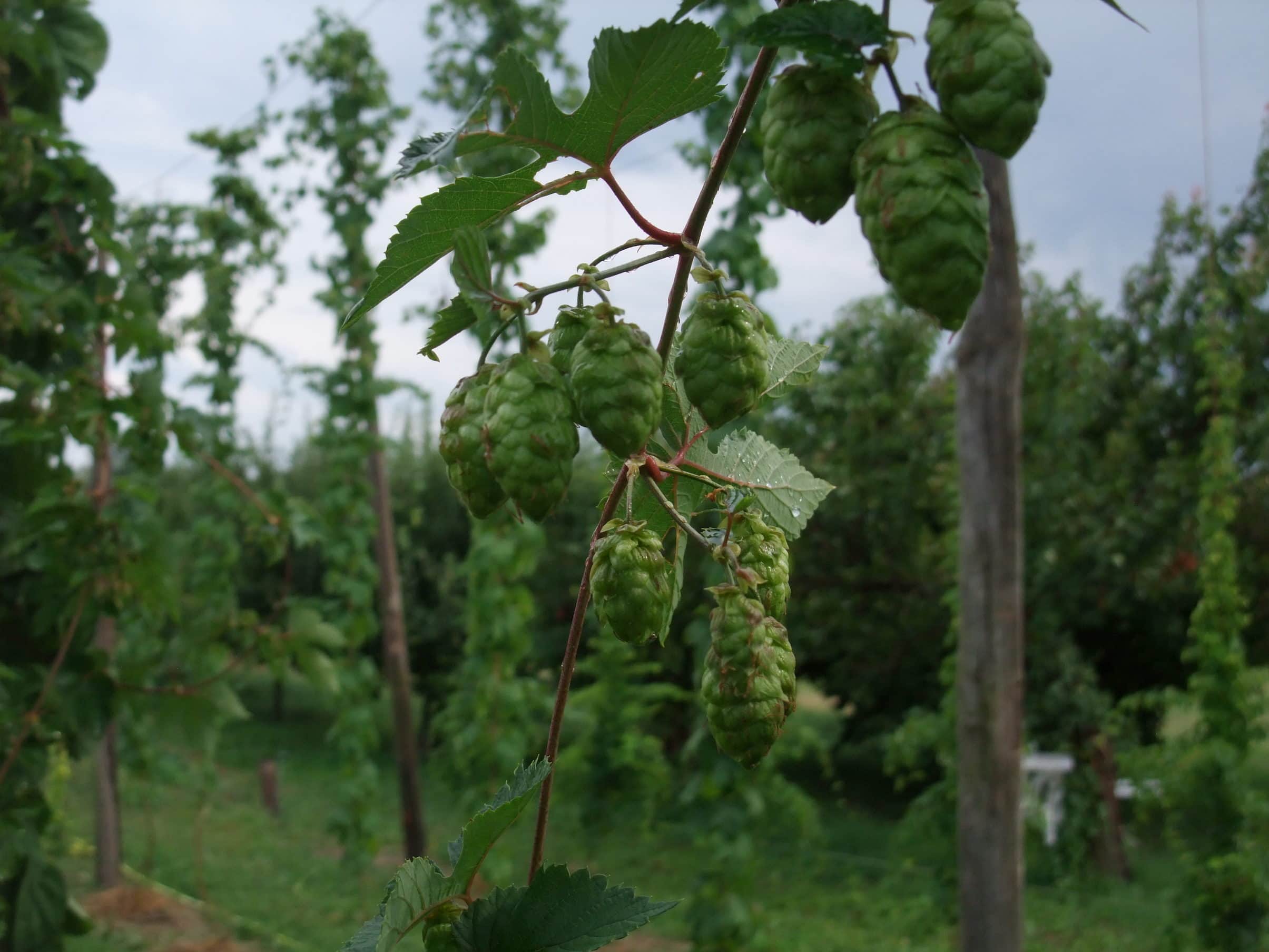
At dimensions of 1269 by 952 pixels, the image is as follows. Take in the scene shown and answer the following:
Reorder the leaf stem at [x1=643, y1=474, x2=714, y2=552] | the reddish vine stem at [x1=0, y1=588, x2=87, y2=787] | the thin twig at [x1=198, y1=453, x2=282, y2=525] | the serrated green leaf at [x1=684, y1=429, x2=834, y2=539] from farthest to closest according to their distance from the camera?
the thin twig at [x1=198, y1=453, x2=282, y2=525], the reddish vine stem at [x1=0, y1=588, x2=87, y2=787], the serrated green leaf at [x1=684, y1=429, x2=834, y2=539], the leaf stem at [x1=643, y1=474, x2=714, y2=552]

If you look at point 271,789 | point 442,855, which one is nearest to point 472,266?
point 442,855

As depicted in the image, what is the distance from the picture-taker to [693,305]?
517 millimetres

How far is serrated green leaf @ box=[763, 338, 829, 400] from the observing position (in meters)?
0.67

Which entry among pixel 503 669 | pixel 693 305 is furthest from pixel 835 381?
pixel 693 305

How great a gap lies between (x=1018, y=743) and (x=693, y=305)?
3.02 m

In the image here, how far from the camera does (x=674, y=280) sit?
51cm

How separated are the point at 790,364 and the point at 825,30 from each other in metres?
0.25

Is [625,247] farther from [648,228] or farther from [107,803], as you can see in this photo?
[107,803]

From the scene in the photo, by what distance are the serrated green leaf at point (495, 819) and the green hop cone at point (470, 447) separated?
12cm

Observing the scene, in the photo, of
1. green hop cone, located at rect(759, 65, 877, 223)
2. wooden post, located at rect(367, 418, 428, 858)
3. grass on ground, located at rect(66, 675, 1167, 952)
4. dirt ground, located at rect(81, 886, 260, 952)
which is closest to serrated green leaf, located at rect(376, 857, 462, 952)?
green hop cone, located at rect(759, 65, 877, 223)

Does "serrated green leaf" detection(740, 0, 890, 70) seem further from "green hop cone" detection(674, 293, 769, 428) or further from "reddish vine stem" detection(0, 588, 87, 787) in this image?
"reddish vine stem" detection(0, 588, 87, 787)

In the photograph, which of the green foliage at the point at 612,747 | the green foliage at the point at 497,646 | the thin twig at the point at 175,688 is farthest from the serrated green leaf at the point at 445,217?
the green foliage at the point at 612,747

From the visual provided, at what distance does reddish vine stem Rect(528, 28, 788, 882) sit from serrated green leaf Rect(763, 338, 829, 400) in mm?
144

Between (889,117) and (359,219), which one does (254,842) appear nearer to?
(359,219)
